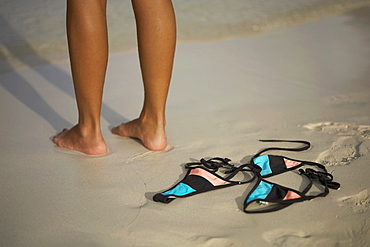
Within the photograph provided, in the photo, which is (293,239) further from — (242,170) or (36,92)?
(36,92)

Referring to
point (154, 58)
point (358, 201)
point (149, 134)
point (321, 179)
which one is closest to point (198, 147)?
point (149, 134)

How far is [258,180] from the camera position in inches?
68.8

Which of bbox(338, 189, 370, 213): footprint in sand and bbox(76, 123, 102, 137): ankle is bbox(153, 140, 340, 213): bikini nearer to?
bbox(338, 189, 370, 213): footprint in sand

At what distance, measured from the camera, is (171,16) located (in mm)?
1987

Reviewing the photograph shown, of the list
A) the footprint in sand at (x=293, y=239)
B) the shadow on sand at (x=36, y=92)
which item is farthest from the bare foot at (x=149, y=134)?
the footprint in sand at (x=293, y=239)

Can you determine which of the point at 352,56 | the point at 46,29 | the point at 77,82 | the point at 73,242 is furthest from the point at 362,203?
the point at 46,29

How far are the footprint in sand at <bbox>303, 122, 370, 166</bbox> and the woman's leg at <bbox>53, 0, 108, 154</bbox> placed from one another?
961mm

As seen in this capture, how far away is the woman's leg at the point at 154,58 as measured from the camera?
196 centimetres

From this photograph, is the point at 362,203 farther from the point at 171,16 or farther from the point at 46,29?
the point at 46,29

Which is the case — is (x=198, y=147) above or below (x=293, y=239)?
below

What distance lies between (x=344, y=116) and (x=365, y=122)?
0.12m

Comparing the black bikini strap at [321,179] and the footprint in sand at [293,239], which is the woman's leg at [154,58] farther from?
the footprint in sand at [293,239]

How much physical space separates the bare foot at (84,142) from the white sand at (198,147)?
0.14 feet

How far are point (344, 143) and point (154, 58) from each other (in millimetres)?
893
